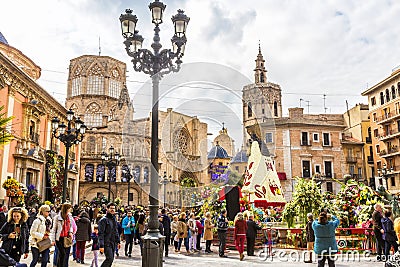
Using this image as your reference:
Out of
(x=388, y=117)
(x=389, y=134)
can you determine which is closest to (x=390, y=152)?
(x=389, y=134)

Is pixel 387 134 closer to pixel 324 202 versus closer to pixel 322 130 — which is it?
pixel 322 130

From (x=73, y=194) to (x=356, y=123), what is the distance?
3357cm

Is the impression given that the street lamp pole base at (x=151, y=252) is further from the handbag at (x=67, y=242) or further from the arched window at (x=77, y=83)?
the arched window at (x=77, y=83)

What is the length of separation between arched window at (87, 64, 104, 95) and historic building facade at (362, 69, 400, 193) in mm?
35616

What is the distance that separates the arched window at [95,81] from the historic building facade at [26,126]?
2514 cm

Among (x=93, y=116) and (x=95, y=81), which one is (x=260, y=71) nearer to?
(x=95, y=81)

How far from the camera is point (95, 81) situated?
54.1 metres

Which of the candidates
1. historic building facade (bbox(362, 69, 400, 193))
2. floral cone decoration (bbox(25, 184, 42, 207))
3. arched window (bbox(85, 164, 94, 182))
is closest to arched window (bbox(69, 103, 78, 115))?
arched window (bbox(85, 164, 94, 182))

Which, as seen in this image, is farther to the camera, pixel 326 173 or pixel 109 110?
pixel 109 110

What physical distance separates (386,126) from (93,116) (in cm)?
3796

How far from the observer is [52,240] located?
708 centimetres

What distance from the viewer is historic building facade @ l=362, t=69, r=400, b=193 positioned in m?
35.6

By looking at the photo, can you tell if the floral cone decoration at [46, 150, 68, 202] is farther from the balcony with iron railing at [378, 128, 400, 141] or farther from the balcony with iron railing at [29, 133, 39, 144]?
the balcony with iron railing at [378, 128, 400, 141]

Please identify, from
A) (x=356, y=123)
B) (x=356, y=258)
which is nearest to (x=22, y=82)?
(x=356, y=258)
